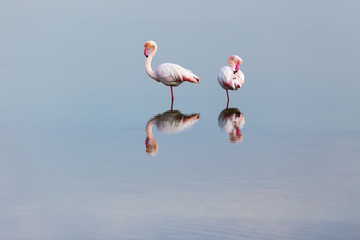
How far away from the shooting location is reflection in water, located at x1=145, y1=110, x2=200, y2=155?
501 inches

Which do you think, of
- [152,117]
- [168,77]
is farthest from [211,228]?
[168,77]

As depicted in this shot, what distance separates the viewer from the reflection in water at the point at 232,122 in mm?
13211

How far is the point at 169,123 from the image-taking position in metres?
14.5

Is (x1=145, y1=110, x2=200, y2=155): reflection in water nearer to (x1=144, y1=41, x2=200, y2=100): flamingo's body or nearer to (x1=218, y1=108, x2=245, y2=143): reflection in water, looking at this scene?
(x1=218, y1=108, x2=245, y2=143): reflection in water

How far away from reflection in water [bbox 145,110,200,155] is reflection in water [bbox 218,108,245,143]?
1.75ft

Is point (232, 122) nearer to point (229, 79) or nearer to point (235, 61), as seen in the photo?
point (229, 79)

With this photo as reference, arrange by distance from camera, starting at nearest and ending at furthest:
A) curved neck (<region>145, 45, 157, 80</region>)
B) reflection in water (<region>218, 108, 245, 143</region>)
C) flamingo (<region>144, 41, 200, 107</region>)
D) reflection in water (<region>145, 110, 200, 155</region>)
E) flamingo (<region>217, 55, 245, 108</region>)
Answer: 1. reflection in water (<region>145, 110, 200, 155</region>)
2. reflection in water (<region>218, 108, 245, 143</region>)
3. flamingo (<region>217, 55, 245, 108</region>)
4. flamingo (<region>144, 41, 200, 107</region>)
5. curved neck (<region>145, 45, 157, 80</region>)

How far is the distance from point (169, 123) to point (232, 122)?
1196mm

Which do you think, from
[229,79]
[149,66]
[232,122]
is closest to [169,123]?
[232,122]

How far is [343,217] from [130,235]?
7.42 ft

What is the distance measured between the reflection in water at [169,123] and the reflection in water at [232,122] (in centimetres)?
53

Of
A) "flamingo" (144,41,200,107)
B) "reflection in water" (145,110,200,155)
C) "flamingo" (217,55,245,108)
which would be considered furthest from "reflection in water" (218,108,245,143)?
"flamingo" (144,41,200,107)

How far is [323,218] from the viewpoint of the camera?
27.2 feet

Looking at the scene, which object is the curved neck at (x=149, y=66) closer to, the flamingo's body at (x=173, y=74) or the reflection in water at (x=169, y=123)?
the flamingo's body at (x=173, y=74)
